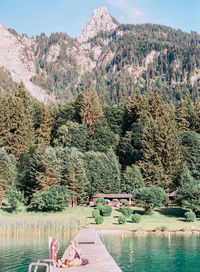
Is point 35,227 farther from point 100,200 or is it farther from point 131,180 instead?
point 131,180

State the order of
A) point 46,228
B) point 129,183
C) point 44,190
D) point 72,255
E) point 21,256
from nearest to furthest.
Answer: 1. point 72,255
2. point 21,256
3. point 46,228
4. point 44,190
5. point 129,183

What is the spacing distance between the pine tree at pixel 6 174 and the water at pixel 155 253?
1403 inches

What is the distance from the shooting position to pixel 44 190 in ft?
217

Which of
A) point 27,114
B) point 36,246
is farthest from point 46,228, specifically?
point 27,114

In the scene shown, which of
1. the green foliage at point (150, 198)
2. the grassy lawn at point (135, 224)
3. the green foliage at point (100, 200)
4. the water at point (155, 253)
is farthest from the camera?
the green foliage at point (100, 200)

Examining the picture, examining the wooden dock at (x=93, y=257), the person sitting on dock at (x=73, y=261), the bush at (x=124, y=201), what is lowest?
the wooden dock at (x=93, y=257)

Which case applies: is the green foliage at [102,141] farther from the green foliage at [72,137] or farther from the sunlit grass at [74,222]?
the sunlit grass at [74,222]

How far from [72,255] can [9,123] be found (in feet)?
242

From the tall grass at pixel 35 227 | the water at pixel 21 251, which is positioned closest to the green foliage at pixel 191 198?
the tall grass at pixel 35 227

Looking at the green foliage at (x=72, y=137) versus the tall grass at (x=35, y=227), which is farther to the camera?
the green foliage at (x=72, y=137)

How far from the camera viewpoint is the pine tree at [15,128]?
281 feet

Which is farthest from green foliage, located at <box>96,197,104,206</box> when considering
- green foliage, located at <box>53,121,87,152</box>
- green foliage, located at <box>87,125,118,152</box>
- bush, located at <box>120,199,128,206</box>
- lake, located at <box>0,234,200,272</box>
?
lake, located at <box>0,234,200,272</box>

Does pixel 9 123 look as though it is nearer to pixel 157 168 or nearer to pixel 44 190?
pixel 44 190

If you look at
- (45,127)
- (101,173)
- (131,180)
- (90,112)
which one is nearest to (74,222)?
(101,173)
